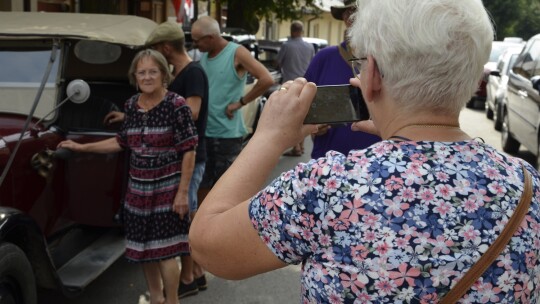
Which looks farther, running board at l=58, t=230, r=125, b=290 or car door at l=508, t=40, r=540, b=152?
car door at l=508, t=40, r=540, b=152

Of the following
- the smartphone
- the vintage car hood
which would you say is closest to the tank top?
the vintage car hood

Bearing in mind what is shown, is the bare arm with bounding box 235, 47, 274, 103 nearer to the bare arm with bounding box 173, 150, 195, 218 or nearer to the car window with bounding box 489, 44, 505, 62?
the bare arm with bounding box 173, 150, 195, 218

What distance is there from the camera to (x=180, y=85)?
186 inches

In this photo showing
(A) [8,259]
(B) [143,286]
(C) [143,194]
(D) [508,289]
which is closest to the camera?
(D) [508,289]

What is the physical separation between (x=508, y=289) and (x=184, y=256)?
3.60 m

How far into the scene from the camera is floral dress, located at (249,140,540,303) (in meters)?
1.37

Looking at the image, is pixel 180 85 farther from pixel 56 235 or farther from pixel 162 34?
pixel 56 235

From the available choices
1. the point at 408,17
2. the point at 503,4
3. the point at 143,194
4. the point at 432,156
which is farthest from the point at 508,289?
the point at 503,4

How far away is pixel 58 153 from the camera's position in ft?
14.3

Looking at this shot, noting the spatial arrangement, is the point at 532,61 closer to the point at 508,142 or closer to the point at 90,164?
the point at 508,142

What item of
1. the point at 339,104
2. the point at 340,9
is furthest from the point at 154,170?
the point at 339,104

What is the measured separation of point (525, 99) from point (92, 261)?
6.71m

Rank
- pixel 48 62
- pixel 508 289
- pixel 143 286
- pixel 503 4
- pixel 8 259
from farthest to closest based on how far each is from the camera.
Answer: pixel 503 4 < pixel 143 286 < pixel 48 62 < pixel 8 259 < pixel 508 289

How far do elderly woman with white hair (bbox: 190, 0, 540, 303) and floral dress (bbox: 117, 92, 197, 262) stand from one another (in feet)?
8.47
